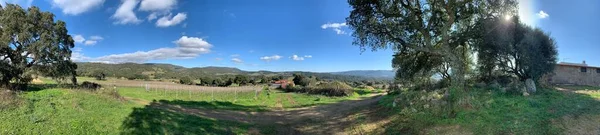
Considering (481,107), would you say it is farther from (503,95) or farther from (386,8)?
(386,8)

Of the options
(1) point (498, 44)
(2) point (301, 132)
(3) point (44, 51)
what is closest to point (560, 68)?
(1) point (498, 44)

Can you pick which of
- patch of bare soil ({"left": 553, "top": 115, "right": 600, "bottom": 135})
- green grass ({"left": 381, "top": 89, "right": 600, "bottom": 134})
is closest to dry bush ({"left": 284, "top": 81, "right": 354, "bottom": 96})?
green grass ({"left": 381, "top": 89, "right": 600, "bottom": 134})

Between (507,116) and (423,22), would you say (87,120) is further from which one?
(423,22)

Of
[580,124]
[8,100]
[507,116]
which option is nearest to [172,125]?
[8,100]

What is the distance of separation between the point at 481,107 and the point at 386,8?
28.8 ft

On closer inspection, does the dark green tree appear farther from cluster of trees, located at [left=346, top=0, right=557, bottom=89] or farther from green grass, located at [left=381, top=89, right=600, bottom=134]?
green grass, located at [left=381, top=89, right=600, bottom=134]

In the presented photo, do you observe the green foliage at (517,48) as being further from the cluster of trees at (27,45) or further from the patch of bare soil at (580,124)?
the cluster of trees at (27,45)

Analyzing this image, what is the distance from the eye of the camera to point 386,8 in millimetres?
18750

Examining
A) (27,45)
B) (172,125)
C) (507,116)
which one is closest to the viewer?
(507,116)

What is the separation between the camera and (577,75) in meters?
27.2

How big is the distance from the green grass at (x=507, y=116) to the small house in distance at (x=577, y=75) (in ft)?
62.9

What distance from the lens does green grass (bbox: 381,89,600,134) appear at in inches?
367

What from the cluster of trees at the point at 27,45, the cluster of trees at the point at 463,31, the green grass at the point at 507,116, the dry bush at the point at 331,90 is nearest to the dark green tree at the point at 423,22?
the cluster of trees at the point at 463,31

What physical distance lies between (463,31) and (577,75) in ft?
50.1
